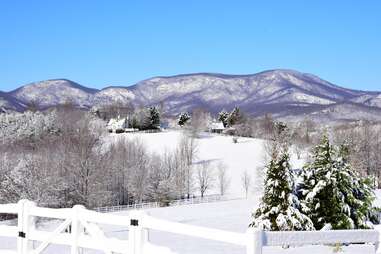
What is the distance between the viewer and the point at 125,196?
58625mm

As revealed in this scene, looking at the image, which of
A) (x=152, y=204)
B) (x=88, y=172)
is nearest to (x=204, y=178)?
(x=152, y=204)

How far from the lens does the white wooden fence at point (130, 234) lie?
5039mm

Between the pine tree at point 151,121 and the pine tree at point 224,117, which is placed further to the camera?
the pine tree at point 224,117

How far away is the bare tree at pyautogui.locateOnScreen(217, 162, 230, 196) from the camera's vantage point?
218ft

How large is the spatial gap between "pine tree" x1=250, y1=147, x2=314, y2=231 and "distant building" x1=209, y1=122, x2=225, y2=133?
307 ft

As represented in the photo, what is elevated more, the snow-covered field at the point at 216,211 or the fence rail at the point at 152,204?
the snow-covered field at the point at 216,211

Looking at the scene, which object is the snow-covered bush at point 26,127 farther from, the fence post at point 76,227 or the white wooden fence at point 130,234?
the fence post at point 76,227

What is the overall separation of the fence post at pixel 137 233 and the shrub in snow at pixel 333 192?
1604cm

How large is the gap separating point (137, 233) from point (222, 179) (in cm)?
6168

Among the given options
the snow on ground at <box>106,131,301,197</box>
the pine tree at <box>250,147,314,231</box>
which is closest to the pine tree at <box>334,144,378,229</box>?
the pine tree at <box>250,147,314,231</box>

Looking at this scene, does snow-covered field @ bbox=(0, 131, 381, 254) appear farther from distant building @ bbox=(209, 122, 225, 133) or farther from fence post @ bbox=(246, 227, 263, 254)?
distant building @ bbox=(209, 122, 225, 133)

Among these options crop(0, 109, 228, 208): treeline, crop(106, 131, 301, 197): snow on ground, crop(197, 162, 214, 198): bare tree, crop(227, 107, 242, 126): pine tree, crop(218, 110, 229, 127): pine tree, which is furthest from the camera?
crop(218, 110, 229, 127): pine tree

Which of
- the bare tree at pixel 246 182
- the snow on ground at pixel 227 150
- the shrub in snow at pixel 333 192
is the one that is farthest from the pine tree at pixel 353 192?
the bare tree at pixel 246 182

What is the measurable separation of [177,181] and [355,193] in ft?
140
